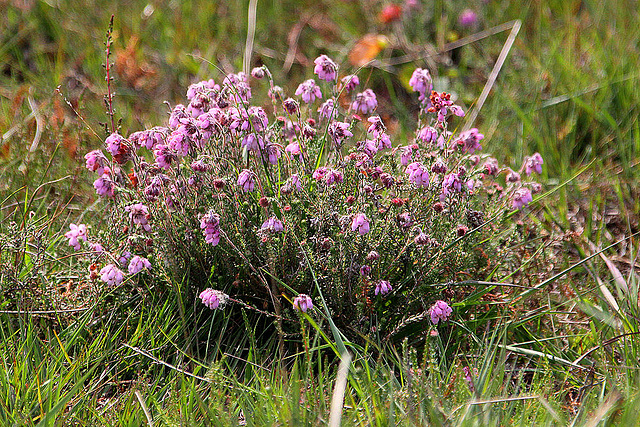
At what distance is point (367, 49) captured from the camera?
448 centimetres

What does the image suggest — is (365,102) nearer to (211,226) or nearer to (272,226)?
(272,226)

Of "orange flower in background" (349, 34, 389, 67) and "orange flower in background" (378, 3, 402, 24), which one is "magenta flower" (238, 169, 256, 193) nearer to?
"orange flower in background" (349, 34, 389, 67)

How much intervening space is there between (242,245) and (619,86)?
2.52 meters

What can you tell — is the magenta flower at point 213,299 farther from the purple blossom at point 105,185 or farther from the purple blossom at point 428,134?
the purple blossom at point 428,134

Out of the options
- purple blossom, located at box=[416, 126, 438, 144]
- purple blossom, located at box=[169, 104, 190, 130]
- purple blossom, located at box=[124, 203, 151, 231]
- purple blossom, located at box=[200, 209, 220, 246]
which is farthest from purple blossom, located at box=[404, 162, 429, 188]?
purple blossom, located at box=[124, 203, 151, 231]

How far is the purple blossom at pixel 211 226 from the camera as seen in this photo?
2.04 meters

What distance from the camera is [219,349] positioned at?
7.54 feet

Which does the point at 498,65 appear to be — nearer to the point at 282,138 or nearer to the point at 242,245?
the point at 282,138

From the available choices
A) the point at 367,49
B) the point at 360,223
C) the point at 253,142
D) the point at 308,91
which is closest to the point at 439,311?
the point at 360,223

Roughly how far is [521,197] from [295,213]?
90 centimetres

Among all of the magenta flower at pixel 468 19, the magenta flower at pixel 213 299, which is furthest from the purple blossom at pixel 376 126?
the magenta flower at pixel 468 19

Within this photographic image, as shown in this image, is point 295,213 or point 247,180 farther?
point 295,213

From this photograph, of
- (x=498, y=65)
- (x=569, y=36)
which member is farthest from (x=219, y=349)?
(x=569, y=36)

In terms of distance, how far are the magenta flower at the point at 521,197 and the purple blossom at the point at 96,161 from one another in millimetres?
1583
